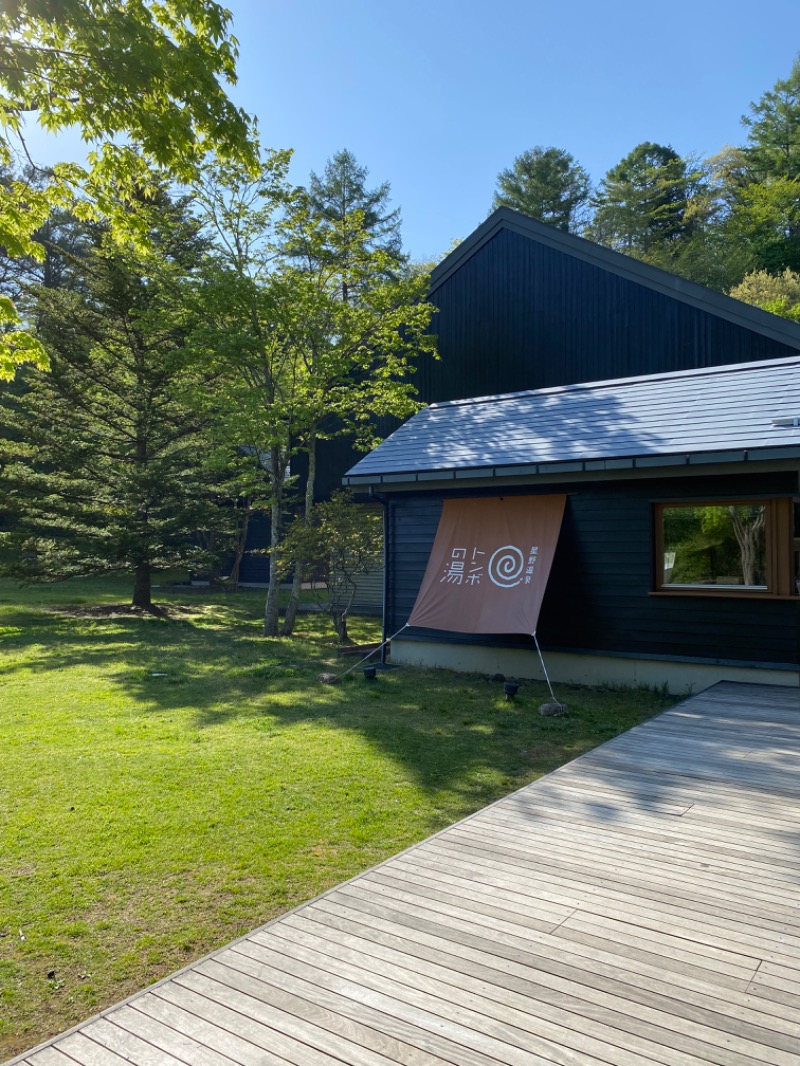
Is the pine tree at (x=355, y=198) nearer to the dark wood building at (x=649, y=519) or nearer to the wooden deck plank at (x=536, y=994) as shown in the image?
the dark wood building at (x=649, y=519)

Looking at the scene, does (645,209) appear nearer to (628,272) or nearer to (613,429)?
(628,272)

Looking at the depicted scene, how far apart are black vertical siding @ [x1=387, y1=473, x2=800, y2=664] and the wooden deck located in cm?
408

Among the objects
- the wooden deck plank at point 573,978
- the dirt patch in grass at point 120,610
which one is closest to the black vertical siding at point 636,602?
the wooden deck plank at point 573,978

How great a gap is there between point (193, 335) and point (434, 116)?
771 centimetres

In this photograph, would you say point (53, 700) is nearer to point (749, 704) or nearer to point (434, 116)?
point (749, 704)

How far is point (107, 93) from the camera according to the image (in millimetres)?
6277

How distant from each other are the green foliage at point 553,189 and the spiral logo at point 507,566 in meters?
31.8

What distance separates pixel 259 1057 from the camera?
→ 228 centimetres

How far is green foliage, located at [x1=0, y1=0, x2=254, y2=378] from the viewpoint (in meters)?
5.89

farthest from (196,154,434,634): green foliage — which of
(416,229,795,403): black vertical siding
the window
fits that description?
the window

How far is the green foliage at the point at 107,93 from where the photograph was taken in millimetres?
5895

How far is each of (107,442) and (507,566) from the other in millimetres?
10819

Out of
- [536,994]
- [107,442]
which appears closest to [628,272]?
[107,442]

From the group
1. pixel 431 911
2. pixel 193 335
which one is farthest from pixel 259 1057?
pixel 193 335
